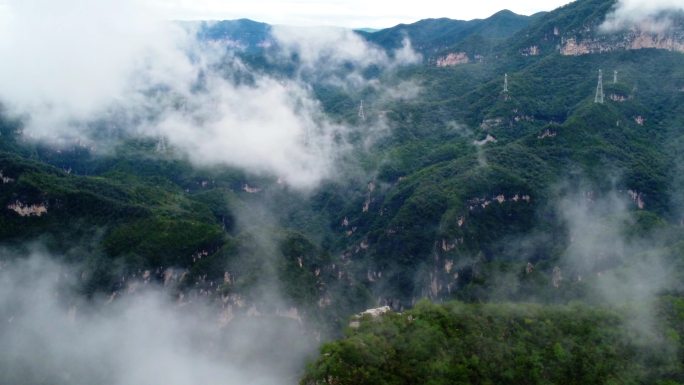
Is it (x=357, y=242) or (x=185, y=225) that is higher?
(x=185, y=225)

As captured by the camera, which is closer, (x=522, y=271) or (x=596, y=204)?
(x=522, y=271)

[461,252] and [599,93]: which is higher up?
[599,93]

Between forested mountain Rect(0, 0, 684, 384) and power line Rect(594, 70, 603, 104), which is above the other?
power line Rect(594, 70, 603, 104)

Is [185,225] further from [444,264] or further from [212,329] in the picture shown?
[444,264]

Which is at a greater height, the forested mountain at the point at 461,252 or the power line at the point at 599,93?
the power line at the point at 599,93

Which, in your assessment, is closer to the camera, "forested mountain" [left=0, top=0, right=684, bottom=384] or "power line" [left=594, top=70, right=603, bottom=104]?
"forested mountain" [left=0, top=0, right=684, bottom=384]

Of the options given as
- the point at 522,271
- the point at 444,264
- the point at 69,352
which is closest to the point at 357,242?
the point at 444,264

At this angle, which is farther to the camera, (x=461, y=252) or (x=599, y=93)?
(x=599, y=93)

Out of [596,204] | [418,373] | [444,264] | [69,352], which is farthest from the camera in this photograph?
[596,204]

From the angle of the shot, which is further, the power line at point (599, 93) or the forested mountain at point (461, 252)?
the power line at point (599, 93)

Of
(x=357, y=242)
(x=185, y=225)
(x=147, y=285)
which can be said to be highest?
(x=185, y=225)

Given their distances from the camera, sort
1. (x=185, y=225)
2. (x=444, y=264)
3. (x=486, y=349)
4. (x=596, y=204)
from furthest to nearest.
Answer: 1. (x=596, y=204)
2. (x=444, y=264)
3. (x=185, y=225)
4. (x=486, y=349)
